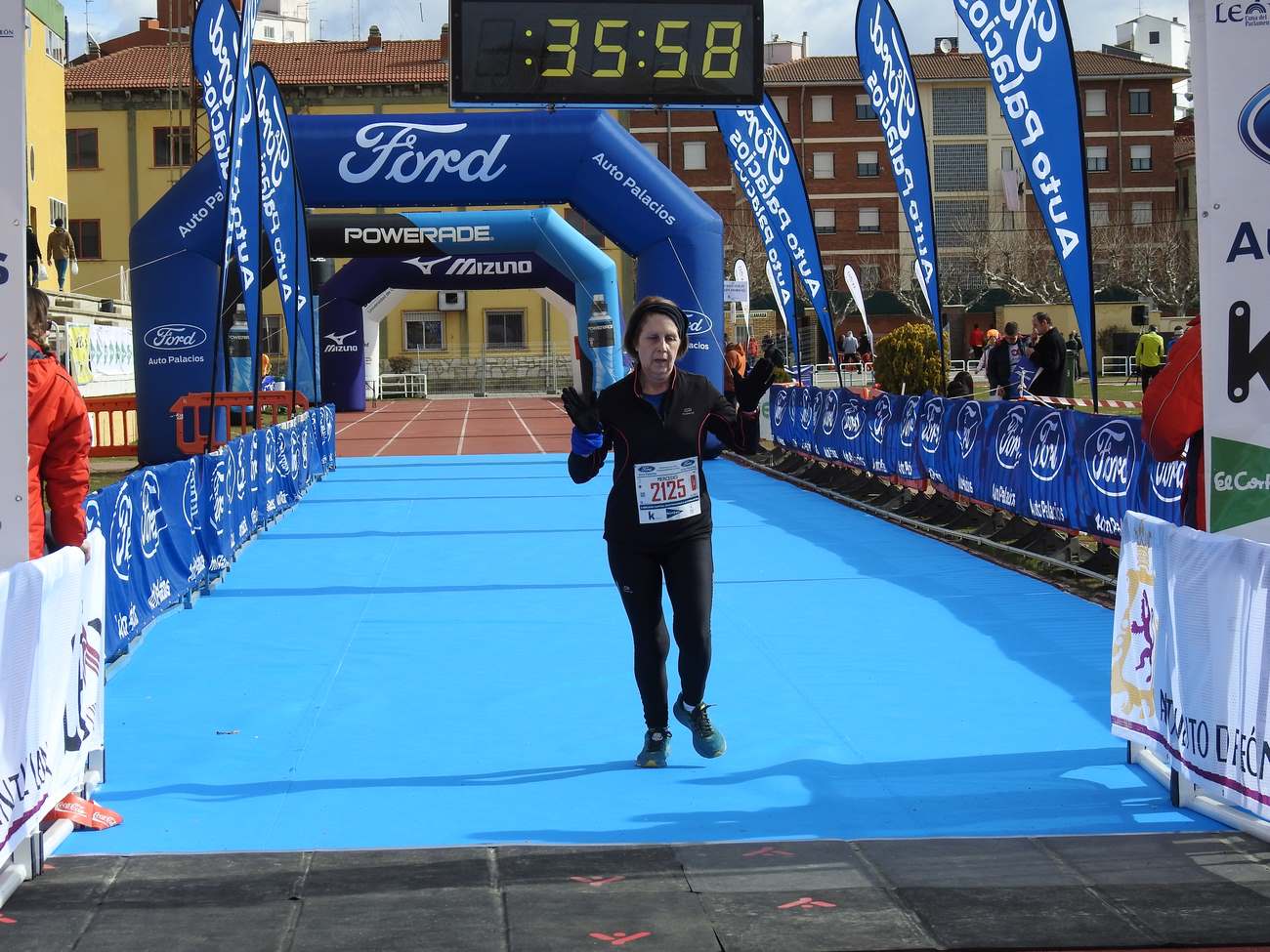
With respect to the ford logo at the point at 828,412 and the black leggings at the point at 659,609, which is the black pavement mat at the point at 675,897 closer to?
the black leggings at the point at 659,609

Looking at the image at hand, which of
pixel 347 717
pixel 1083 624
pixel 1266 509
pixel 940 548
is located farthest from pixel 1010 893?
pixel 940 548

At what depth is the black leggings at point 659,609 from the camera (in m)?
5.90

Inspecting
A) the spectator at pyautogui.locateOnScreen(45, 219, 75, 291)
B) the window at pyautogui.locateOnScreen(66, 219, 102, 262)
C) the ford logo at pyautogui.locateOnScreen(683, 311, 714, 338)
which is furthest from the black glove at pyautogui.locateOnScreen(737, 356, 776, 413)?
the window at pyautogui.locateOnScreen(66, 219, 102, 262)

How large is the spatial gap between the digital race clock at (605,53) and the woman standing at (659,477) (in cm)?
815

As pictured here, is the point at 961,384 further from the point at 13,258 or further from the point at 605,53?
the point at 13,258

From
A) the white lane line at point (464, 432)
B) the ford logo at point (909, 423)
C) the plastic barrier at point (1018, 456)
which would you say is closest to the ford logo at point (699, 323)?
the plastic barrier at point (1018, 456)

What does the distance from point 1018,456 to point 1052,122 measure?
9.27 feet

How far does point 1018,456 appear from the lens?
38.9 feet

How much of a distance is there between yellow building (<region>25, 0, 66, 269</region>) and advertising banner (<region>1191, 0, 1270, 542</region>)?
116 feet

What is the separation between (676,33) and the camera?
46.0 ft

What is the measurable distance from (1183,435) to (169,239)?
18660mm

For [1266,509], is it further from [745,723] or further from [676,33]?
[676,33]

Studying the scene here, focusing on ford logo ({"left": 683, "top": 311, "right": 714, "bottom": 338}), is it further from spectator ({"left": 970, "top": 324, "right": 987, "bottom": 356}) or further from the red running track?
spectator ({"left": 970, "top": 324, "right": 987, "bottom": 356})

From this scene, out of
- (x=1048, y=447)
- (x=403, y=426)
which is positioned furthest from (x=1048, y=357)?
(x=403, y=426)
